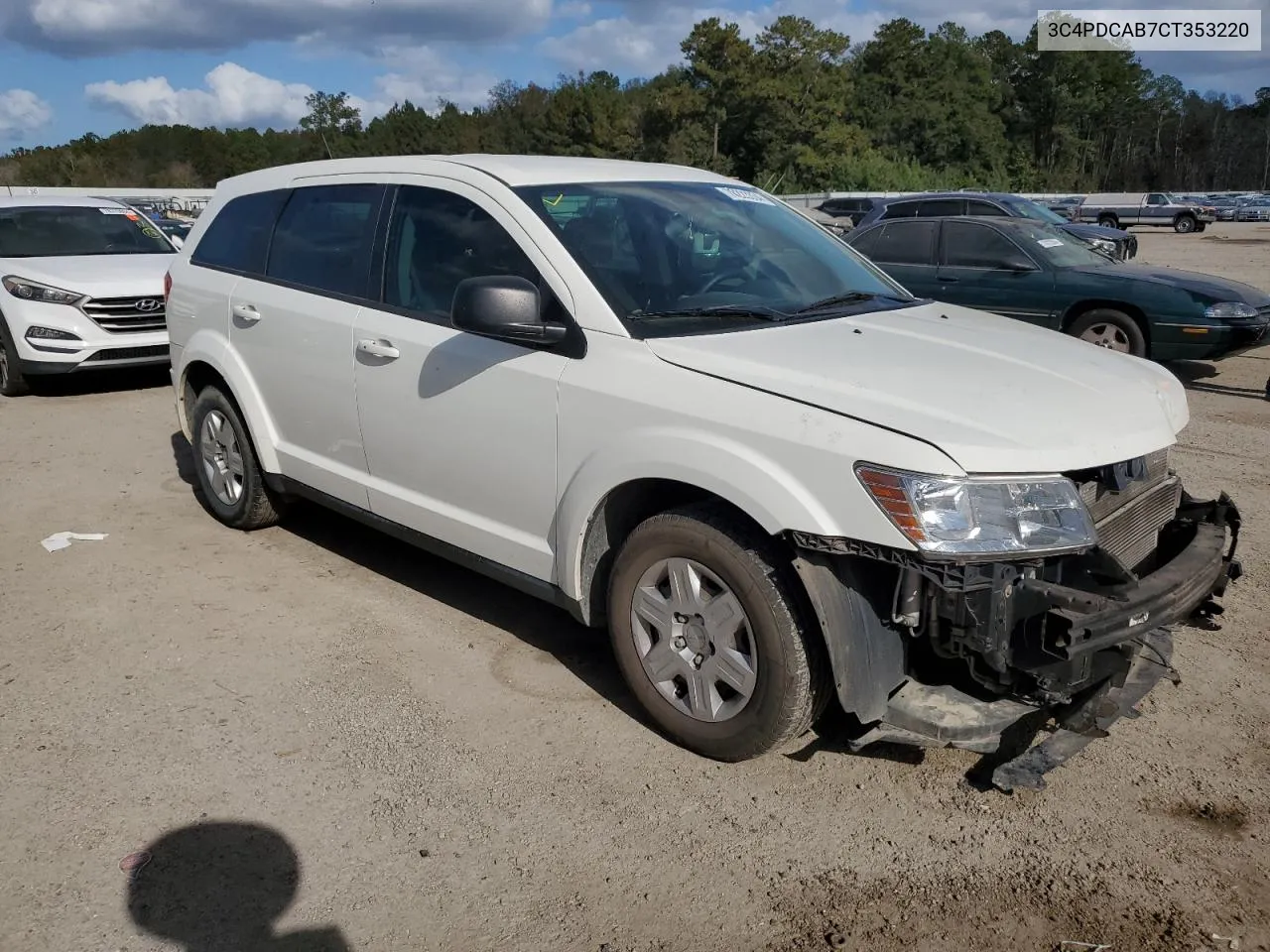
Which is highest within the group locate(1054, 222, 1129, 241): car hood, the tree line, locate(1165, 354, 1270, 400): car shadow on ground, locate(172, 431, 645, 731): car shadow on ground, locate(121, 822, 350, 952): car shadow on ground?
the tree line

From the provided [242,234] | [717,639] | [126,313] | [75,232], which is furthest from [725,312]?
[75,232]

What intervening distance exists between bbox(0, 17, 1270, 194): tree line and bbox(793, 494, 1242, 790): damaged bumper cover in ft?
172

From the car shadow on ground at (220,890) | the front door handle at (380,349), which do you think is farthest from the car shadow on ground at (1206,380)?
the car shadow on ground at (220,890)

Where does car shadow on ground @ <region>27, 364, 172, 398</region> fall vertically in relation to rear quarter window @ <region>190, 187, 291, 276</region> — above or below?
below

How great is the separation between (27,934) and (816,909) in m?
2.07

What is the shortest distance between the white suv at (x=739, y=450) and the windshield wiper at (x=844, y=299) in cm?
3

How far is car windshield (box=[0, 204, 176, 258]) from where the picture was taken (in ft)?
33.7

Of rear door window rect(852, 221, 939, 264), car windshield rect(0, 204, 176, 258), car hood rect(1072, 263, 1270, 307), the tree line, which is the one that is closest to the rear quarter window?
car windshield rect(0, 204, 176, 258)

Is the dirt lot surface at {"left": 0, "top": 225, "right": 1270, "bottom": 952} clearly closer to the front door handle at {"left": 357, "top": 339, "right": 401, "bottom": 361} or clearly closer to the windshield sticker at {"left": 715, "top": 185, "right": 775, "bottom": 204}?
the front door handle at {"left": 357, "top": 339, "right": 401, "bottom": 361}

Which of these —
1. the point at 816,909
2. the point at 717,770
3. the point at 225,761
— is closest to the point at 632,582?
the point at 717,770

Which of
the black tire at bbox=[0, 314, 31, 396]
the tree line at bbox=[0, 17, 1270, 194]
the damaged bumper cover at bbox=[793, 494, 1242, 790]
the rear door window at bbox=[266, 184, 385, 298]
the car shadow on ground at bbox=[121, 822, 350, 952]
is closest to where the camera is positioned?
the car shadow on ground at bbox=[121, 822, 350, 952]

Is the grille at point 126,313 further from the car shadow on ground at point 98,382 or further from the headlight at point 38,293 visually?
the car shadow on ground at point 98,382

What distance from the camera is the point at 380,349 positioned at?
430cm

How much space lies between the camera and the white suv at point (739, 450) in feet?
9.51
